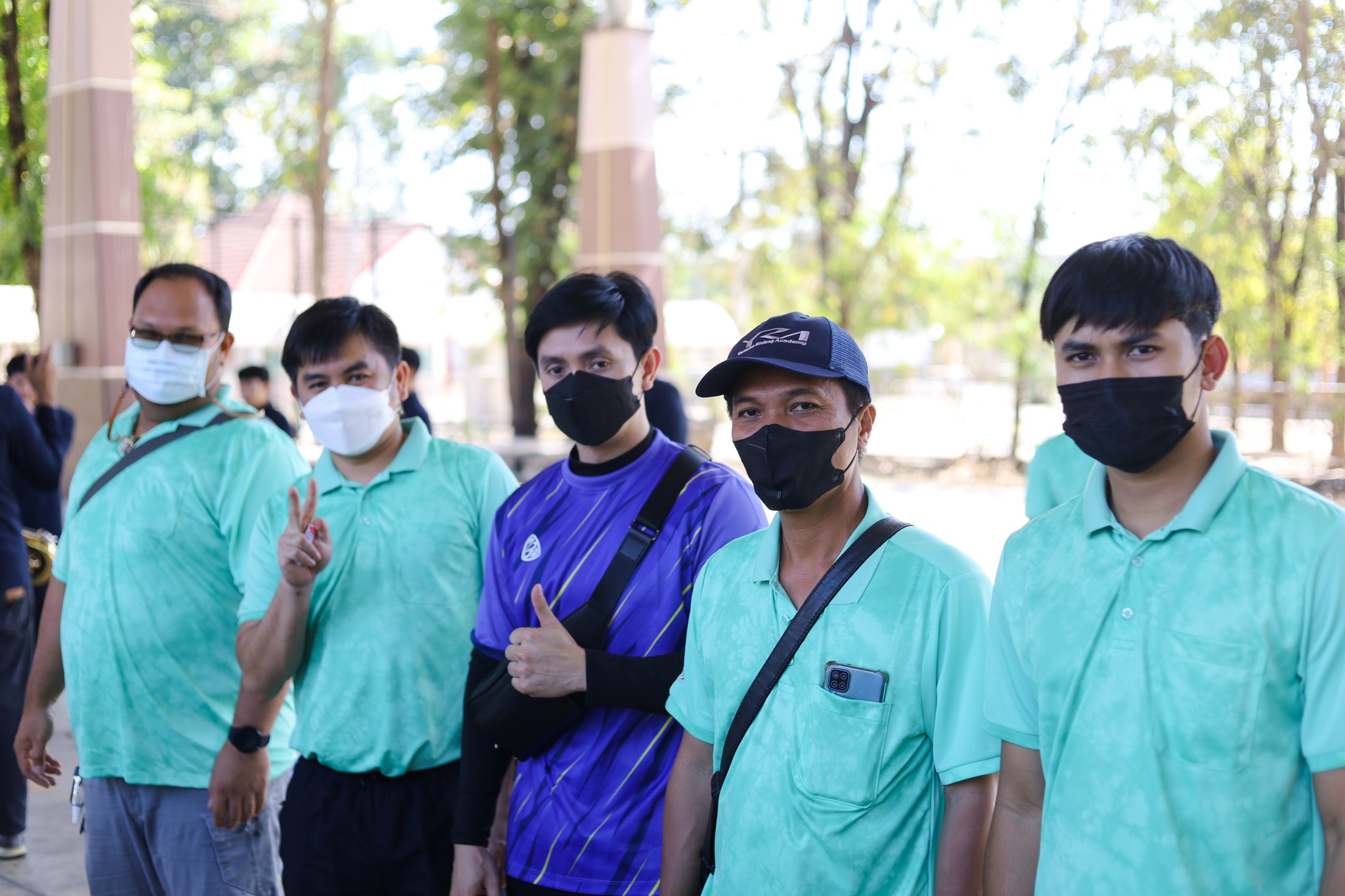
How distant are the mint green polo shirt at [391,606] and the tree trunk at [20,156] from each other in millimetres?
10562

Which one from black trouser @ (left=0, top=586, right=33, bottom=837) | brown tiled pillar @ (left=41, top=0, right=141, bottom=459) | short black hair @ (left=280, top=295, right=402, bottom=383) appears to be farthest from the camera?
brown tiled pillar @ (left=41, top=0, right=141, bottom=459)

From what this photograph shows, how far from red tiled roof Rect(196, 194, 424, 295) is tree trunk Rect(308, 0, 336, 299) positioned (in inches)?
695

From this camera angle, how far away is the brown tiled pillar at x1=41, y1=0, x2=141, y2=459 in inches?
377

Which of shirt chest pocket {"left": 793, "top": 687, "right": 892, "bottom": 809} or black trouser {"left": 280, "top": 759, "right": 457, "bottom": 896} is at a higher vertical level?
shirt chest pocket {"left": 793, "top": 687, "right": 892, "bottom": 809}

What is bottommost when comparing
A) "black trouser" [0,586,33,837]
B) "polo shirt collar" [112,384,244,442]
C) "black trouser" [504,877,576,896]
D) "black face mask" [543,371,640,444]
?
"black trouser" [0,586,33,837]

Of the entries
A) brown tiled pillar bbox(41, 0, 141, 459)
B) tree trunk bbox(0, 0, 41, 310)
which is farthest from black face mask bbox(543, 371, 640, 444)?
tree trunk bbox(0, 0, 41, 310)

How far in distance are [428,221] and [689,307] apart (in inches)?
581

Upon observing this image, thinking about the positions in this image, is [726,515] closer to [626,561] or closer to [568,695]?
[626,561]

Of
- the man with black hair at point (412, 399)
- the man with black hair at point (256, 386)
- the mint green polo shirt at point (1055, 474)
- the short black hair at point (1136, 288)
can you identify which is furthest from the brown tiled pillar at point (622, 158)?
the short black hair at point (1136, 288)

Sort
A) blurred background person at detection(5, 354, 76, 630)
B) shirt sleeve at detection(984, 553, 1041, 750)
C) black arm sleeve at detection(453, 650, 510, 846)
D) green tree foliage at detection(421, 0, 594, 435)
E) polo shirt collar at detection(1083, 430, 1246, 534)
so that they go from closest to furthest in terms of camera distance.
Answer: polo shirt collar at detection(1083, 430, 1246, 534) → shirt sleeve at detection(984, 553, 1041, 750) → black arm sleeve at detection(453, 650, 510, 846) → blurred background person at detection(5, 354, 76, 630) → green tree foliage at detection(421, 0, 594, 435)

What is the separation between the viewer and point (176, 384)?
11.4 feet

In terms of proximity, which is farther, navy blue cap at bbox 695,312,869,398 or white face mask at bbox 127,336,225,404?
white face mask at bbox 127,336,225,404

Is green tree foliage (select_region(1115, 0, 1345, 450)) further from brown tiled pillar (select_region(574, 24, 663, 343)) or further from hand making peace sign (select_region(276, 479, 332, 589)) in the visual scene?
hand making peace sign (select_region(276, 479, 332, 589))

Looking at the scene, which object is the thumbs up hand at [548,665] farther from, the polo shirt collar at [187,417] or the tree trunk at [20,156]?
the tree trunk at [20,156]
